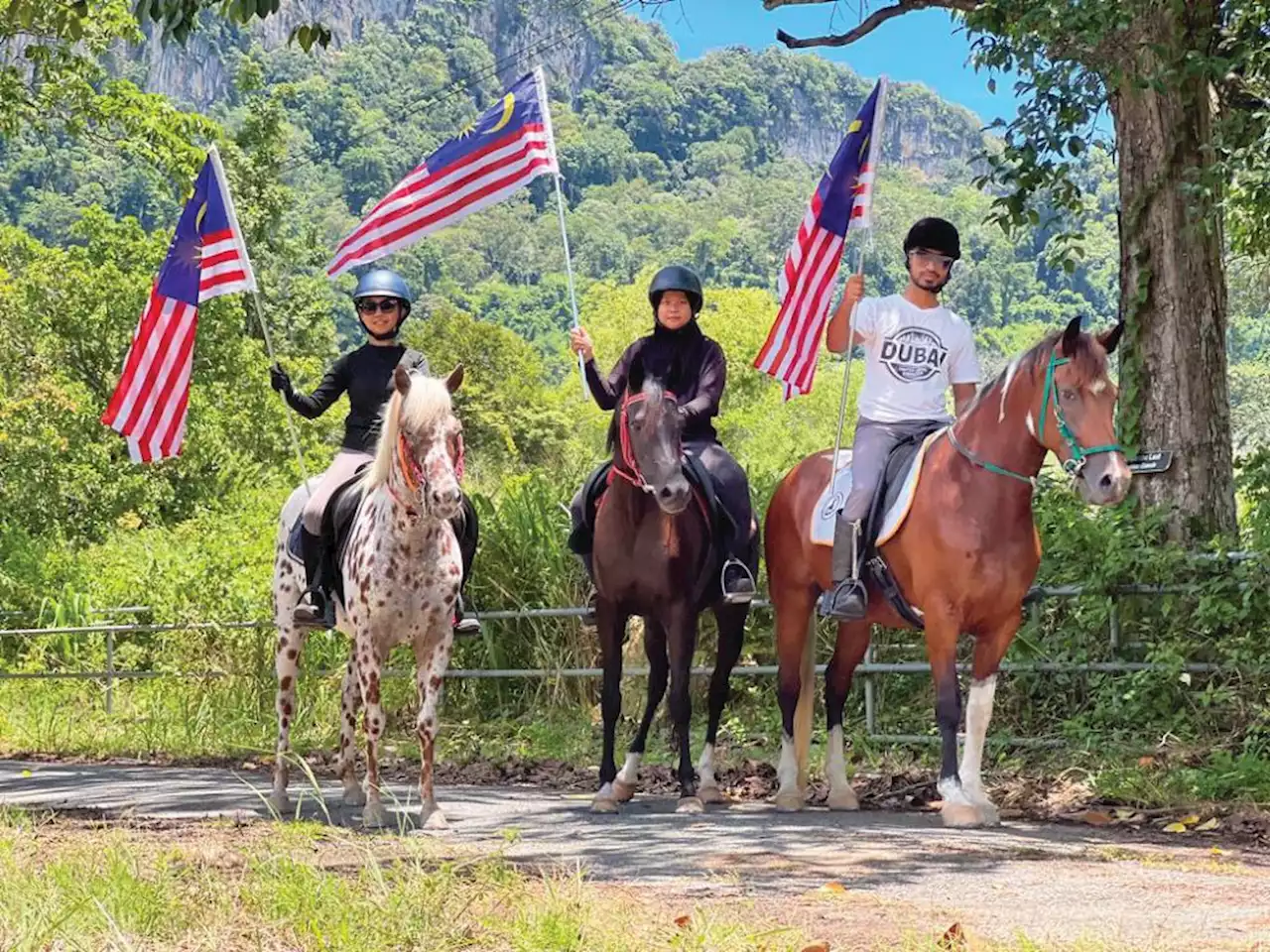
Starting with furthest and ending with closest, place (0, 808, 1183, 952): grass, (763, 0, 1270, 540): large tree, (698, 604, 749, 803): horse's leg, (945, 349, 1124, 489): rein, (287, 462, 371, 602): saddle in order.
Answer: (763, 0, 1270, 540): large tree < (698, 604, 749, 803): horse's leg < (287, 462, 371, 602): saddle < (945, 349, 1124, 489): rein < (0, 808, 1183, 952): grass

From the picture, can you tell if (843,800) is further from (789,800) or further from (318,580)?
(318,580)

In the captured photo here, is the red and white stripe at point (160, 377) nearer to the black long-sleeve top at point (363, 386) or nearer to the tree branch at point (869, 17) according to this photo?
the black long-sleeve top at point (363, 386)

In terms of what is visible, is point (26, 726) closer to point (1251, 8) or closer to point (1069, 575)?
point (1069, 575)

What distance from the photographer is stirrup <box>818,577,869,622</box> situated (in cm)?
1000

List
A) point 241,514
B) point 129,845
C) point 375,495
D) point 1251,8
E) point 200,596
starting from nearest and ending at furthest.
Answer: point 129,845 → point 375,495 → point 1251,8 → point 200,596 → point 241,514

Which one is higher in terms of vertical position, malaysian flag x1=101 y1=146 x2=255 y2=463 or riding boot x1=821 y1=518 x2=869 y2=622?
malaysian flag x1=101 y1=146 x2=255 y2=463

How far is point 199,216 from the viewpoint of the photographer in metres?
13.2

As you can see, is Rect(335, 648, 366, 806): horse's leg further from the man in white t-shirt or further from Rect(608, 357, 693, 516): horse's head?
the man in white t-shirt

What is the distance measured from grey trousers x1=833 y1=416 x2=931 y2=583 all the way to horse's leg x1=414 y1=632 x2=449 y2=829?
2.29 metres

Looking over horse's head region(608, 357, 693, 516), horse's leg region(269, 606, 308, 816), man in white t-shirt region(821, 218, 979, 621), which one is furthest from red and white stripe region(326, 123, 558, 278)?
man in white t-shirt region(821, 218, 979, 621)

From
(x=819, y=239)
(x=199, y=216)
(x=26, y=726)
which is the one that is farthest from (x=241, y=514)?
(x=819, y=239)

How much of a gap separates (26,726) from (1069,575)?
10594mm

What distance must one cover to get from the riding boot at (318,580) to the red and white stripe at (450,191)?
2320mm

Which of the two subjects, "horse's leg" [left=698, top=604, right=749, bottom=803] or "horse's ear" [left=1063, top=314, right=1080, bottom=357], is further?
"horse's leg" [left=698, top=604, right=749, bottom=803]
